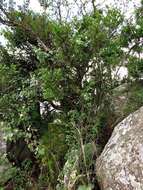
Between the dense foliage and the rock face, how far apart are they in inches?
11.7

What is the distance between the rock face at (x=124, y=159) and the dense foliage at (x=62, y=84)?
30 cm

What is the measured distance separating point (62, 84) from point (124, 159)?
147 cm

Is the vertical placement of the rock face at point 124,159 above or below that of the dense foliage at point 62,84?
below

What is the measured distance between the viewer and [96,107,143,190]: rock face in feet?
13.4

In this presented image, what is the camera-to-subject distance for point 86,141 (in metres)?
5.15

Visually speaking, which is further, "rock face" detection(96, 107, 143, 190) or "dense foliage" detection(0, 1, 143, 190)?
"dense foliage" detection(0, 1, 143, 190)

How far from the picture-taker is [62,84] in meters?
5.29

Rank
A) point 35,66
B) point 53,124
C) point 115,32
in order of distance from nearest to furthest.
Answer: point 115,32
point 53,124
point 35,66

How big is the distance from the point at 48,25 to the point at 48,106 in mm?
1245

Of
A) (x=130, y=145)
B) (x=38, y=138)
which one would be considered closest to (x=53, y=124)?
(x=38, y=138)

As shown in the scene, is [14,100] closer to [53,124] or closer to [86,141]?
[53,124]

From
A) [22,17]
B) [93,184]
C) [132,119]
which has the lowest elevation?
[93,184]

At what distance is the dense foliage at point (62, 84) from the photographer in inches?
201

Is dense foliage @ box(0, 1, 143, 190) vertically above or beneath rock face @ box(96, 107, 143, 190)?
above
